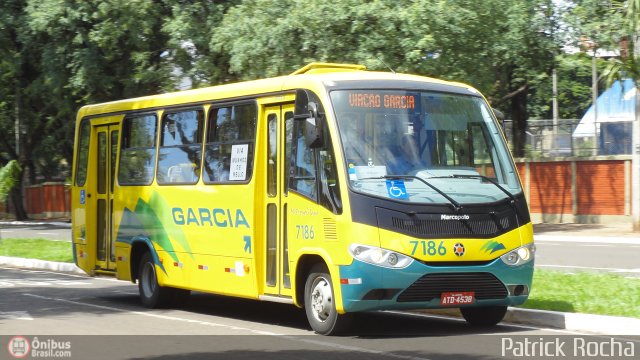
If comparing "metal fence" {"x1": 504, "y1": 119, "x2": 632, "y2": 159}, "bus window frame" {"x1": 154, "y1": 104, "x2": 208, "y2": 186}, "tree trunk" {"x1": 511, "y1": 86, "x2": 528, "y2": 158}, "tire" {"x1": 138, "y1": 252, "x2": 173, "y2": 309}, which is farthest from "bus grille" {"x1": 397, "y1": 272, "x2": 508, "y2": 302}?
"tree trunk" {"x1": 511, "y1": 86, "x2": 528, "y2": 158}

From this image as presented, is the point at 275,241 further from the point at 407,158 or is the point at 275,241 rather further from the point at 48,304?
the point at 48,304

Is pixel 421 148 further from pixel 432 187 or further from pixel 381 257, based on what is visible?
pixel 381 257

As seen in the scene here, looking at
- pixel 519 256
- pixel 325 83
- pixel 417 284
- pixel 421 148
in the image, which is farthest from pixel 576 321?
pixel 325 83

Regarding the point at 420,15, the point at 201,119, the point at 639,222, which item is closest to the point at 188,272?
the point at 201,119

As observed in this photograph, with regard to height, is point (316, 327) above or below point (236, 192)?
below

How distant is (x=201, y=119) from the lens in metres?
14.5

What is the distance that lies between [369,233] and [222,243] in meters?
3.25

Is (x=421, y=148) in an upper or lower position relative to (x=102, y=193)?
upper

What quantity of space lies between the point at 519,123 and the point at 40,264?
848 inches

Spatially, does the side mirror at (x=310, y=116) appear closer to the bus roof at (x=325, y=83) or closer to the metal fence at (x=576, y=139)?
the bus roof at (x=325, y=83)

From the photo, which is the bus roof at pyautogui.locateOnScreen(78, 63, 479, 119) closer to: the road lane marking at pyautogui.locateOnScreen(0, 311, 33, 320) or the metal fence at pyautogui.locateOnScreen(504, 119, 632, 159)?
the road lane marking at pyautogui.locateOnScreen(0, 311, 33, 320)

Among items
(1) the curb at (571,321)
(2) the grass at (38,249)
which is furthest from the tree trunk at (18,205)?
(1) the curb at (571,321)

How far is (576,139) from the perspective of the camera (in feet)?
123

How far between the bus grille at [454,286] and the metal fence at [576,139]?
2509 centimetres
